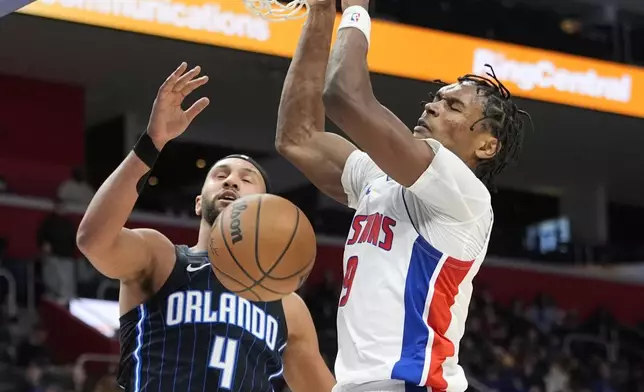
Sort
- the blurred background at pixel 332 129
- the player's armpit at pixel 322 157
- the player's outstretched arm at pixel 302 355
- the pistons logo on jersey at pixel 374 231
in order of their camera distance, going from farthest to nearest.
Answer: the blurred background at pixel 332 129 → the player's outstretched arm at pixel 302 355 → the player's armpit at pixel 322 157 → the pistons logo on jersey at pixel 374 231

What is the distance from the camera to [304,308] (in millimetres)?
4590

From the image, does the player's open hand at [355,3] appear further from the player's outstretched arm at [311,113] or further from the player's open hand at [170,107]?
the player's open hand at [170,107]

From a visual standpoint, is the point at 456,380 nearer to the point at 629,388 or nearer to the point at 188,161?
the point at 629,388

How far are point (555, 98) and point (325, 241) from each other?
14.7 feet

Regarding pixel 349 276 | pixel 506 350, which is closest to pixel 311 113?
pixel 349 276

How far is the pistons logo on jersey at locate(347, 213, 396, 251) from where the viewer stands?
→ 3416 mm

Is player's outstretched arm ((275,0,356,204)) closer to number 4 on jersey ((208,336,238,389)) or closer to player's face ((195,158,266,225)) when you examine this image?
player's face ((195,158,266,225))

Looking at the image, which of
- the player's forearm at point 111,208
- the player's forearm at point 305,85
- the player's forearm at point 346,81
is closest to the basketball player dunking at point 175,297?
the player's forearm at point 111,208

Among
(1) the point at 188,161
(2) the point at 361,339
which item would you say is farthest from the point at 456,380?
(1) the point at 188,161

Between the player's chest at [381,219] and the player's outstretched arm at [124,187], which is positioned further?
the player's outstretched arm at [124,187]

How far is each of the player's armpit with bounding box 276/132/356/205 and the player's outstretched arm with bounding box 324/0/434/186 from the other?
50cm

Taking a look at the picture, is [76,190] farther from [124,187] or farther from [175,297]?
[124,187]

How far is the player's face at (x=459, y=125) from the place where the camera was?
360cm

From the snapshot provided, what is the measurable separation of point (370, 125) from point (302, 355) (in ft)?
4.99
